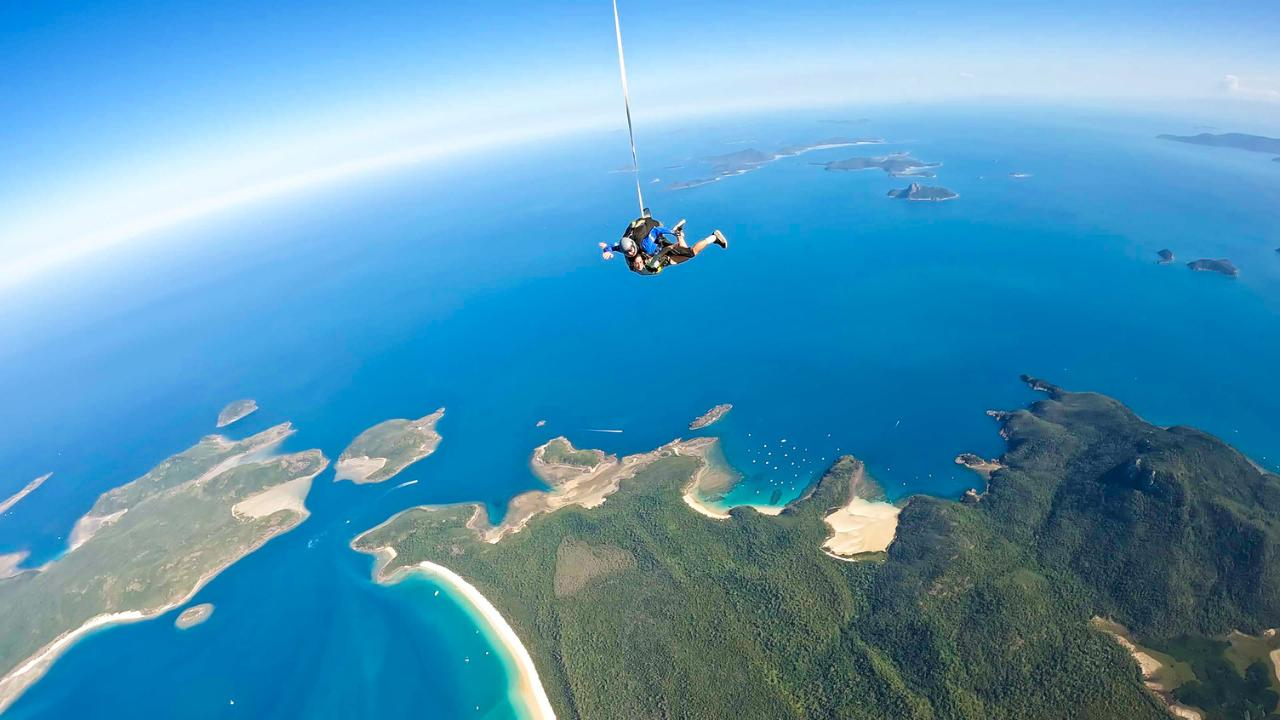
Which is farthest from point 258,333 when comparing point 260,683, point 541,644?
point 541,644

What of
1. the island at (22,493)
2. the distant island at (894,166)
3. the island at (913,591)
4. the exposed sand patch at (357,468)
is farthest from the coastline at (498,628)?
the distant island at (894,166)

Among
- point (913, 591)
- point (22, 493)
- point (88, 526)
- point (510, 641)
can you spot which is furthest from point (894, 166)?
point (22, 493)

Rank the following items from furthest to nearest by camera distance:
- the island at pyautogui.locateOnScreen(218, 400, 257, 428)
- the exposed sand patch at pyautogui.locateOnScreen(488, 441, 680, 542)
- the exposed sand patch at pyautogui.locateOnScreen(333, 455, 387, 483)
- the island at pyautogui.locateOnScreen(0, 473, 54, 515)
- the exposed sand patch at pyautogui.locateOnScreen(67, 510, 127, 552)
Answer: the island at pyautogui.locateOnScreen(218, 400, 257, 428) < the island at pyautogui.locateOnScreen(0, 473, 54, 515) < the exposed sand patch at pyautogui.locateOnScreen(333, 455, 387, 483) < the exposed sand patch at pyautogui.locateOnScreen(67, 510, 127, 552) < the exposed sand patch at pyautogui.locateOnScreen(488, 441, 680, 542)

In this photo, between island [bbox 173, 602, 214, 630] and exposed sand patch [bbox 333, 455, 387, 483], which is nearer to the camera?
island [bbox 173, 602, 214, 630]

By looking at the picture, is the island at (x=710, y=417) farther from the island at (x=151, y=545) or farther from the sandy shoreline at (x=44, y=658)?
the sandy shoreline at (x=44, y=658)

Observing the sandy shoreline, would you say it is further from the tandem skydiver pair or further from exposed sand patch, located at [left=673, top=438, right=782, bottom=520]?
the tandem skydiver pair

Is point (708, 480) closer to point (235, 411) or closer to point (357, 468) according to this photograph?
point (357, 468)

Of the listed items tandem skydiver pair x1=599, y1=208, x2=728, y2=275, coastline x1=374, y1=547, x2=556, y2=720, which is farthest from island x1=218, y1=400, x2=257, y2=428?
tandem skydiver pair x1=599, y1=208, x2=728, y2=275
